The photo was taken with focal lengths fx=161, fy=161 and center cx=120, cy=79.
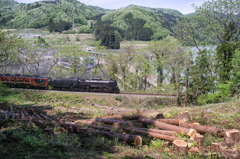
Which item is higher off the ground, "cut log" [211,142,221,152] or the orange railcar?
"cut log" [211,142,221,152]

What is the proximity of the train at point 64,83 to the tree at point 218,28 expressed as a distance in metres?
15.8

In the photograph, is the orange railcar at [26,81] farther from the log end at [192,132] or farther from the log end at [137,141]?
the log end at [192,132]

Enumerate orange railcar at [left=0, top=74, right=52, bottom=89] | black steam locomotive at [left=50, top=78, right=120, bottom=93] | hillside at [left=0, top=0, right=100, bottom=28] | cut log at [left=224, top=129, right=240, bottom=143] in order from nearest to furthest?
cut log at [left=224, top=129, right=240, bottom=143] → black steam locomotive at [left=50, top=78, right=120, bottom=93] → orange railcar at [left=0, top=74, right=52, bottom=89] → hillside at [left=0, top=0, right=100, bottom=28]

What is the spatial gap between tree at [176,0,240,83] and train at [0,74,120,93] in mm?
15798

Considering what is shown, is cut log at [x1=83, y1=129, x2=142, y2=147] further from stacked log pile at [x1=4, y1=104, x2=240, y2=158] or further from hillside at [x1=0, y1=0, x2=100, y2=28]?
hillside at [x1=0, y1=0, x2=100, y2=28]

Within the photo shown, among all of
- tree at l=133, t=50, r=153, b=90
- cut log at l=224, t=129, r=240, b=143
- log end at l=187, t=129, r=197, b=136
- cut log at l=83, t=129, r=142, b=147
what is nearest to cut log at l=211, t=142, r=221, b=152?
cut log at l=224, t=129, r=240, b=143

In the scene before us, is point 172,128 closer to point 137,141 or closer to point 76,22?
point 137,141

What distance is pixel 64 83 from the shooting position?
26.6m

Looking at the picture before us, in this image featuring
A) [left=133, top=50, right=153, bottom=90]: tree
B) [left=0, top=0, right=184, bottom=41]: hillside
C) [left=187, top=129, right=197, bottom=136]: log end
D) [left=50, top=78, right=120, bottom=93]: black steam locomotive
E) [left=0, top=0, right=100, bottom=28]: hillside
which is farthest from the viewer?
[left=0, top=0, right=100, bottom=28]: hillside

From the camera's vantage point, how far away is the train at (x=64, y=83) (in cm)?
2564

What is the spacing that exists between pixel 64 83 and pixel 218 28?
26.0 meters

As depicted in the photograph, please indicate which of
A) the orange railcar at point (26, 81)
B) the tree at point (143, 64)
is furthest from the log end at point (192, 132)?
the tree at point (143, 64)

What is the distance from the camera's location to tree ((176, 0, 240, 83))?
893 inches

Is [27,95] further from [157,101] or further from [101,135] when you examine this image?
[101,135]
